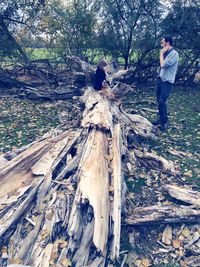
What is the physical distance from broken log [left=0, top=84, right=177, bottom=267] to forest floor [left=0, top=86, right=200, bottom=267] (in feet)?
1.44

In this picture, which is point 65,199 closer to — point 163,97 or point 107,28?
point 163,97

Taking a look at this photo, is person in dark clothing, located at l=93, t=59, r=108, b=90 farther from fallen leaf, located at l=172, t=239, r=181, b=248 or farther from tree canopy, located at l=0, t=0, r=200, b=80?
fallen leaf, located at l=172, t=239, r=181, b=248

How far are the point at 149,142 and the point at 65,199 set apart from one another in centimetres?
315

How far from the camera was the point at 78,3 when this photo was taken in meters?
10.8

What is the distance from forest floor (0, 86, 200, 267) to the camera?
12.2 feet

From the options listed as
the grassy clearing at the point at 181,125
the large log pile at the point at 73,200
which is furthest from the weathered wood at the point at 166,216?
the grassy clearing at the point at 181,125

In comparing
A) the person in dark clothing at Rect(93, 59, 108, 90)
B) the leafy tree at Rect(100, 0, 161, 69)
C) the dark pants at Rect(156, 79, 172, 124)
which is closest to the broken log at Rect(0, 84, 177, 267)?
the dark pants at Rect(156, 79, 172, 124)

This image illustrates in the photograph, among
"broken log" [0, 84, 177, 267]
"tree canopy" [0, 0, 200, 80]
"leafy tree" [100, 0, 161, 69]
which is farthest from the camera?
"tree canopy" [0, 0, 200, 80]

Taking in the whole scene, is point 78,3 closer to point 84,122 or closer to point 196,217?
point 84,122

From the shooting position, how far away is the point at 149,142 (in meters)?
6.52

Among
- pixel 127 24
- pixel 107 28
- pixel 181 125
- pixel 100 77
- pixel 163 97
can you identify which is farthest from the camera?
pixel 107 28

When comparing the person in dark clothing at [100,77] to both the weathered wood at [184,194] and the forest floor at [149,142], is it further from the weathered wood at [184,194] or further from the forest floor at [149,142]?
the weathered wood at [184,194]

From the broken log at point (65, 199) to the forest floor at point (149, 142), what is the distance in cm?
44

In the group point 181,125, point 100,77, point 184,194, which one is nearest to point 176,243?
point 184,194
